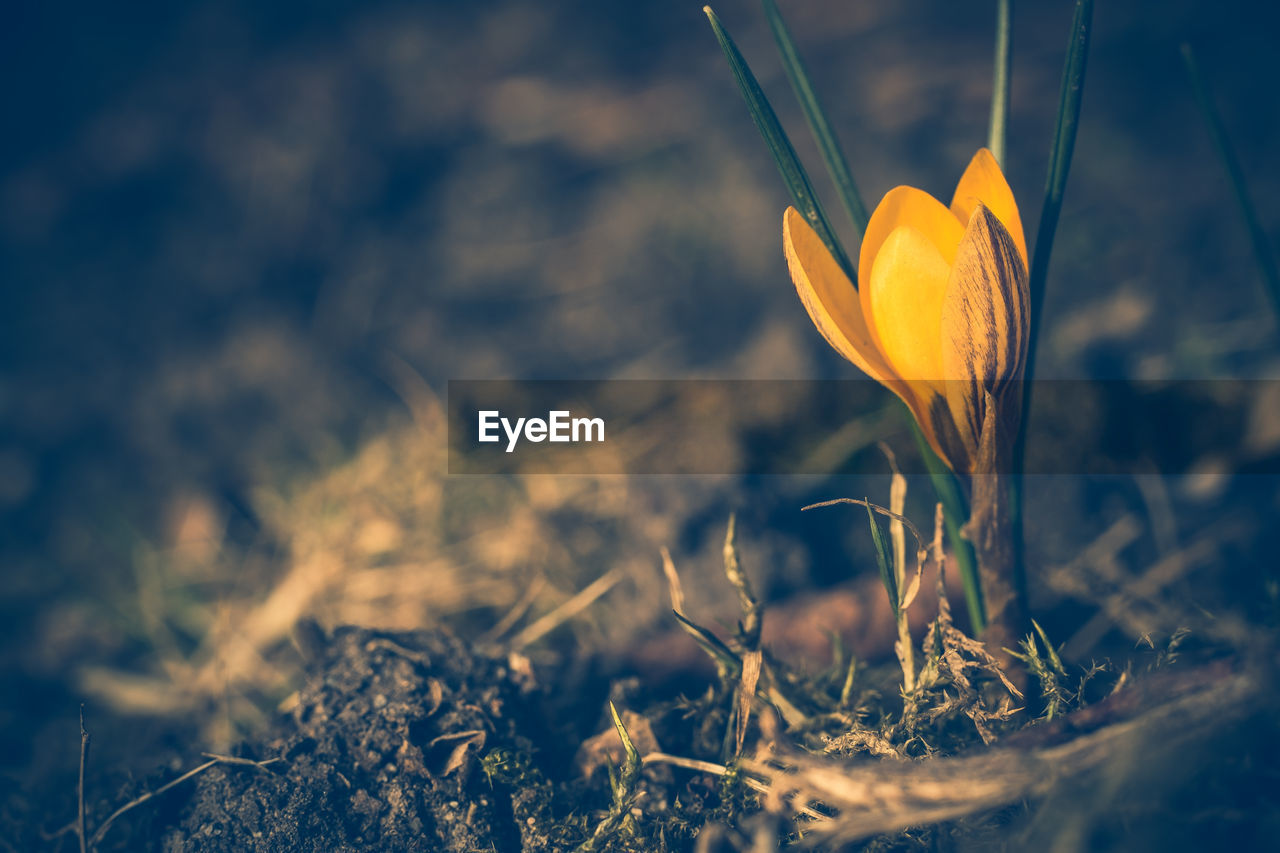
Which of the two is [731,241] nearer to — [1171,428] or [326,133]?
[1171,428]

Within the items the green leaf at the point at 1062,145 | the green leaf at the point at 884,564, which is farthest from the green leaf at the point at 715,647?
the green leaf at the point at 1062,145

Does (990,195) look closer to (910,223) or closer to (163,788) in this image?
(910,223)

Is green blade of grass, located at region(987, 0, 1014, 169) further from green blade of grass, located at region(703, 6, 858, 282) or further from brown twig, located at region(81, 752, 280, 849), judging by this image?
brown twig, located at region(81, 752, 280, 849)

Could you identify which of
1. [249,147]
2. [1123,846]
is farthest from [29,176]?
[1123,846]

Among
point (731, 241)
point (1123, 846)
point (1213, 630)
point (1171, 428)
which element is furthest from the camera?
point (731, 241)

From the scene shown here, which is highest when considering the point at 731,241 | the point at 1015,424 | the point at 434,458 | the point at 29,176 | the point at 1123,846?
the point at 29,176

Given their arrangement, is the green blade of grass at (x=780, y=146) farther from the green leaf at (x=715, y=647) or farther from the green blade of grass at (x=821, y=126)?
the green leaf at (x=715, y=647)
